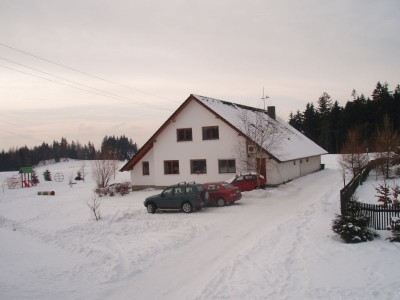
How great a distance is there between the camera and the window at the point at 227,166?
1161 inches

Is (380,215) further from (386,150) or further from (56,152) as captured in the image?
(56,152)

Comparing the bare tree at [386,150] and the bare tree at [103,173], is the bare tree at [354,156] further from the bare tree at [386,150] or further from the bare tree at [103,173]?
the bare tree at [103,173]

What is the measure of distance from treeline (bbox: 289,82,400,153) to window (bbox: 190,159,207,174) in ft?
127

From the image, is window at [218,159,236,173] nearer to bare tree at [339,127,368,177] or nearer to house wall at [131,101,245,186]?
house wall at [131,101,245,186]

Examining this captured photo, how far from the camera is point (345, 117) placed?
72.1 m

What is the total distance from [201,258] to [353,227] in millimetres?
4907

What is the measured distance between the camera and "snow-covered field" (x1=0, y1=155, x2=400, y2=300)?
850 centimetres

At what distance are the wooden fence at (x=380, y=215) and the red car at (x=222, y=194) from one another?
8.95 metres

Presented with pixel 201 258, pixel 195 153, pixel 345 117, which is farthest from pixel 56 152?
pixel 201 258

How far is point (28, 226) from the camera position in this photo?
1983 centimetres

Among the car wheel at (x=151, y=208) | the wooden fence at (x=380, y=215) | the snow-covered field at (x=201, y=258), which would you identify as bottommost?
the snow-covered field at (x=201, y=258)

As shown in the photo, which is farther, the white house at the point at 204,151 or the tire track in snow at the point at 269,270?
the white house at the point at 204,151

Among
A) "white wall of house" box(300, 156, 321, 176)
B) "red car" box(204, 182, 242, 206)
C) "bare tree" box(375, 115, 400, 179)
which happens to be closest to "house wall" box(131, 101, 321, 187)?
"white wall of house" box(300, 156, 321, 176)

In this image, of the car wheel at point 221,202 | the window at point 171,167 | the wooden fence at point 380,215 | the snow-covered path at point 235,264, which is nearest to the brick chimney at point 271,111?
the window at point 171,167
